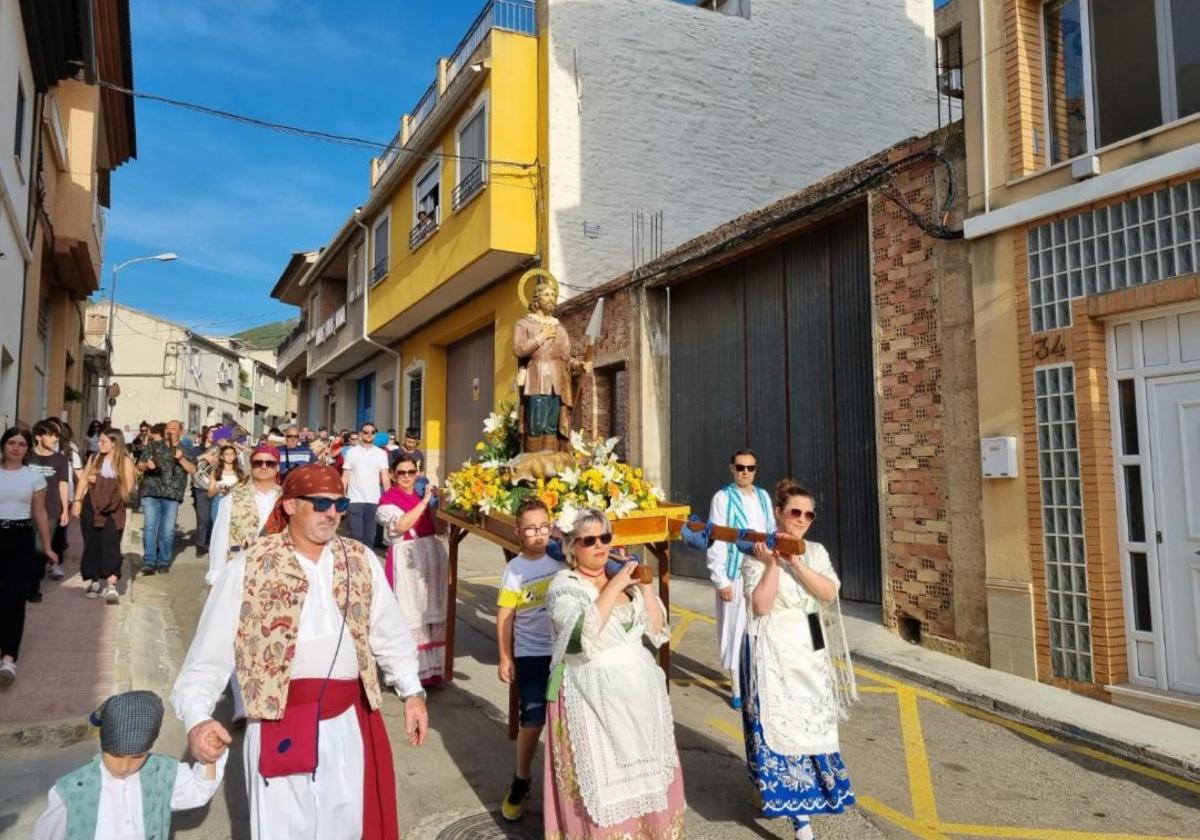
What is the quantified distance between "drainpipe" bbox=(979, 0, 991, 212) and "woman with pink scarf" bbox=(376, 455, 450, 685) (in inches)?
206

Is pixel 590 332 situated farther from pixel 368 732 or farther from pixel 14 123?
pixel 14 123

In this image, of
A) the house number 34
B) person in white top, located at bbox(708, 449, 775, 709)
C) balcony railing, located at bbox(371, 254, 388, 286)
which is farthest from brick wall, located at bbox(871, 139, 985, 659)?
balcony railing, located at bbox(371, 254, 388, 286)

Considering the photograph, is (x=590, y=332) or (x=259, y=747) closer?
(x=259, y=747)

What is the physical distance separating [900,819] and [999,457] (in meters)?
3.39

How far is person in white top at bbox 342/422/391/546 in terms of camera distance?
10.1 m

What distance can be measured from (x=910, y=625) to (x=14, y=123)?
1125 cm

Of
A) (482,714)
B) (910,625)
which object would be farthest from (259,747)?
(910,625)

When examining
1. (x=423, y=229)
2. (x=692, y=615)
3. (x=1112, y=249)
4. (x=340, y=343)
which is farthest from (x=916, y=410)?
(x=340, y=343)

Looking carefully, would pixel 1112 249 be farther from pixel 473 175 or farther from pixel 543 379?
pixel 473 175

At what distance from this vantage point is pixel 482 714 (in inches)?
227

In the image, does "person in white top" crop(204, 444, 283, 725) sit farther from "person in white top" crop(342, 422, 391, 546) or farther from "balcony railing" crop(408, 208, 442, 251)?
"balcony railing" crop(408, 208, 442, 251)

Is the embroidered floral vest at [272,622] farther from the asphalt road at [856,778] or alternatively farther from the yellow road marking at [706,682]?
the yellow road marking at [706,682]

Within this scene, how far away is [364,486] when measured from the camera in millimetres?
10148

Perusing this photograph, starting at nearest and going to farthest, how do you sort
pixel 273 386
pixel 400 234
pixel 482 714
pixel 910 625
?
pixel 482 714 < pixel 910 625 < pixel 400 234 < pixel 273 386
